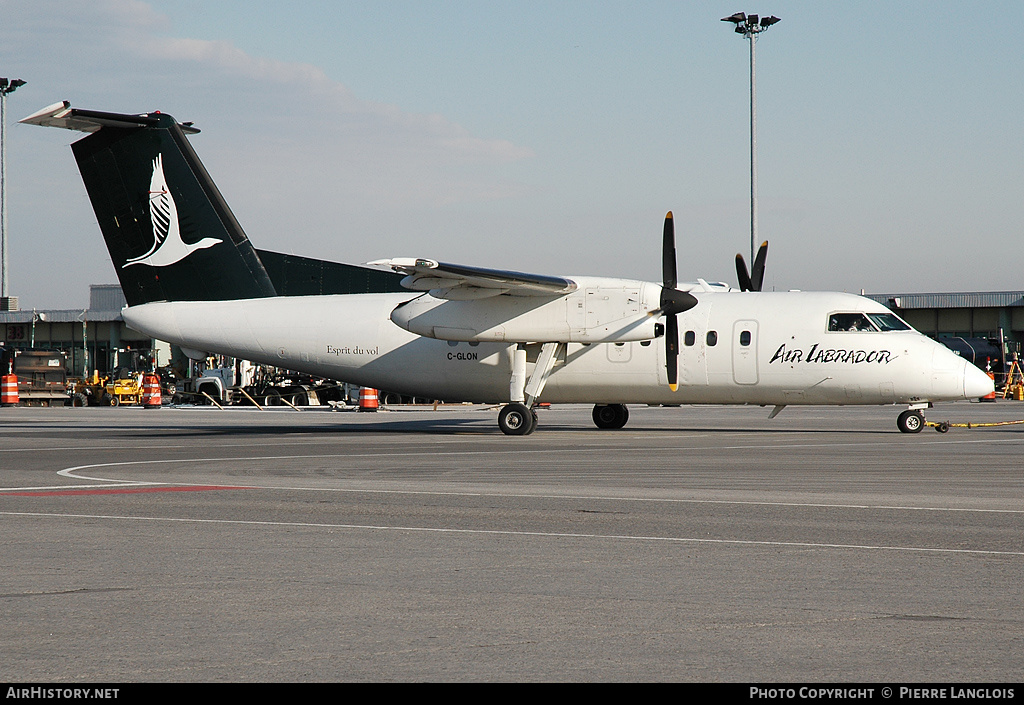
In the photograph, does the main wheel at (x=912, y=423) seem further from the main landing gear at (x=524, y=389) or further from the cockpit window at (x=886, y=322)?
the main landing gear at (x=524, y=389)

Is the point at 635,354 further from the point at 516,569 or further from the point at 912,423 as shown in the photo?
the point at 516,569

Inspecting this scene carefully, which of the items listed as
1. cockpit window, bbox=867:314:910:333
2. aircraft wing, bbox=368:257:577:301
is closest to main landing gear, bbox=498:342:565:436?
aircraft wing, bbox=368:257:577:301

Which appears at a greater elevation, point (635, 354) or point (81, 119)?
point (81, 119)

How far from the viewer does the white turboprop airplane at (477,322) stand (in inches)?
878

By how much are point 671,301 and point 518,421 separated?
425cm

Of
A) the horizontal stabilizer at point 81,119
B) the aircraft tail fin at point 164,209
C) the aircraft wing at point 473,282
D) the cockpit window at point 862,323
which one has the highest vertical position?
the horizontal stabilizer at point 81,119

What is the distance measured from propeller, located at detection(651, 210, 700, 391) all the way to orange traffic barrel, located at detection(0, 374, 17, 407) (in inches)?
1259

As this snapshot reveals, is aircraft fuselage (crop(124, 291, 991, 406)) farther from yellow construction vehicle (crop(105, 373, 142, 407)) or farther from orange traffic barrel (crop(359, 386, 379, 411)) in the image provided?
yellow construction vehicle (crop(105, 373, 142, 407))

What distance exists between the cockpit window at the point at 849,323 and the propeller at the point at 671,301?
318 centimetres

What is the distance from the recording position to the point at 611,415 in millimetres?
25859

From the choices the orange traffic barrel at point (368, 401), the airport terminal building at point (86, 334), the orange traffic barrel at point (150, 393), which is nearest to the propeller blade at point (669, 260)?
the orange traffic barrel at point (368, 401)

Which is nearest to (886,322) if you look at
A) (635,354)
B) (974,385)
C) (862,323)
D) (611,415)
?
(862,323)

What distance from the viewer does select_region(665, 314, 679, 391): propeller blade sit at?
22.5 metres
